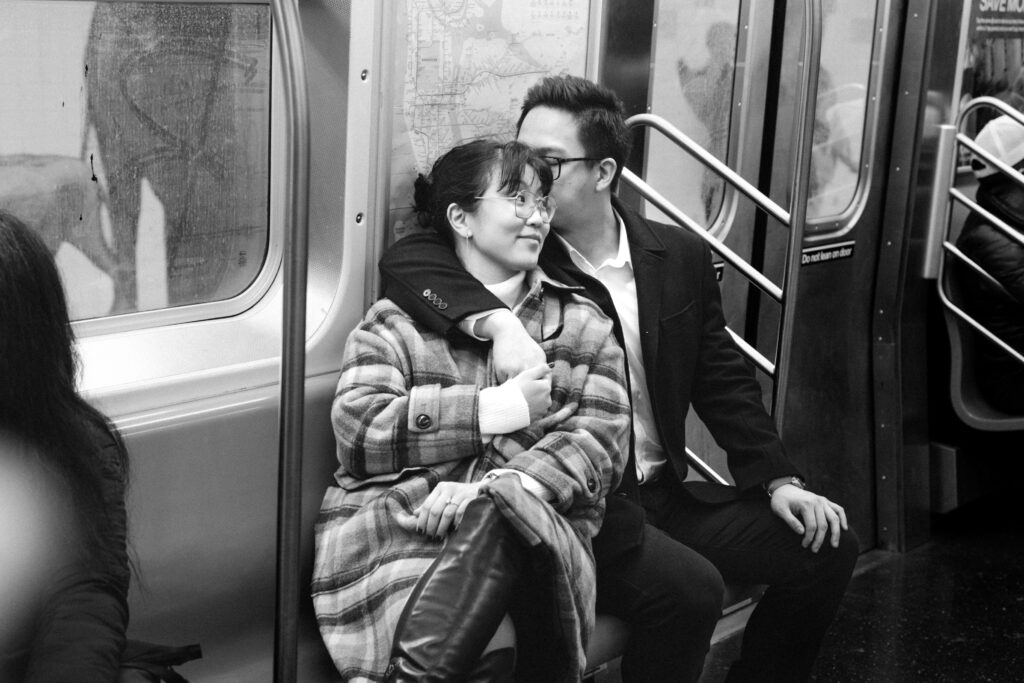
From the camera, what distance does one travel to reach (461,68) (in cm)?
280

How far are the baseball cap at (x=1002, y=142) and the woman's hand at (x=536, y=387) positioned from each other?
9.38 feet

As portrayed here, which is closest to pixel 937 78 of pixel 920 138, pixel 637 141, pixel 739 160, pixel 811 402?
pixel 920 138

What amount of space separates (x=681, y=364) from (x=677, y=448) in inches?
7.5

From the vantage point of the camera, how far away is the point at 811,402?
14.5 ft

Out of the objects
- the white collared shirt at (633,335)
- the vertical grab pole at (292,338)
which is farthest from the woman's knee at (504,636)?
the white collared shirt at (633,335)

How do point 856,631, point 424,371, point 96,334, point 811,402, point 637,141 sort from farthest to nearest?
point 811,402
point 856,631
point 637,141
point 424,371
point 96,334

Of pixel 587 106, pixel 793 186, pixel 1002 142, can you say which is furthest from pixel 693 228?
pixel 1002 142

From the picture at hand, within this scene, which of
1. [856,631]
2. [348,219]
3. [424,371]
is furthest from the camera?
[856,631]

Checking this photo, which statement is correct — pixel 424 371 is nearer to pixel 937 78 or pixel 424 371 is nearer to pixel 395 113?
pixel 395 113

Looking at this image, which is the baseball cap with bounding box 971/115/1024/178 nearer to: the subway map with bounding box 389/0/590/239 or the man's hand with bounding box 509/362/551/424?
the subway map with bounding box 389/0/590/239

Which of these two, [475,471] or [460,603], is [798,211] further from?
[460,603]

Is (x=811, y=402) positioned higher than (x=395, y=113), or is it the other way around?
(x=395, y=113)

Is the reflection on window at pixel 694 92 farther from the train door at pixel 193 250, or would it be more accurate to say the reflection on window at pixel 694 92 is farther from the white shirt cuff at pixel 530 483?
the white shirt cuff at pixel 530 483

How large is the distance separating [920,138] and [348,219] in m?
2.54
